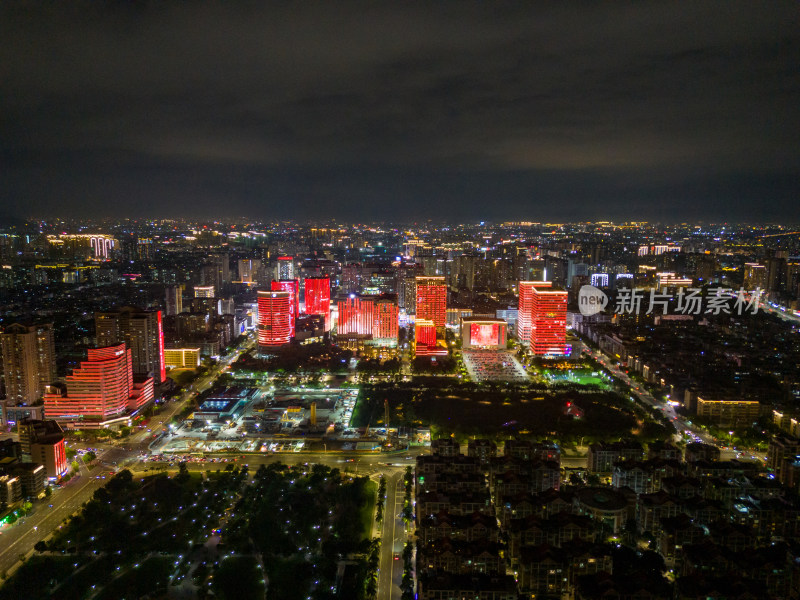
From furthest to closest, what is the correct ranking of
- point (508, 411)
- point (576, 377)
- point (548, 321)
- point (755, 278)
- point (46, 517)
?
point (755, 278), point (548, 321), point (576, 377), point (508, 411), point (46, 517)

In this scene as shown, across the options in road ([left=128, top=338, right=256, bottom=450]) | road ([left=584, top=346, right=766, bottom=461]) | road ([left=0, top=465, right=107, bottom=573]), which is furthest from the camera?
road ([left=128, top=338, right=256, bottom=450])

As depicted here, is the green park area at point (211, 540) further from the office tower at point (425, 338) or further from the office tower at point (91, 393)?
the office tower at point (425, 338)

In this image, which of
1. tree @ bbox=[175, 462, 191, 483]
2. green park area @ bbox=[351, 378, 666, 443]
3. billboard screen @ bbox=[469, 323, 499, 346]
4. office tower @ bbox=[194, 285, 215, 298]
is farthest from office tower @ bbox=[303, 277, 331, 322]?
tree @ bbox=[175, 462, 191, 483]

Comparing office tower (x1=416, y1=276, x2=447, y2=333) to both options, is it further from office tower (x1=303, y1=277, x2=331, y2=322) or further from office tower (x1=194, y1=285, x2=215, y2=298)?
office tower (x1=194, y1=285, x2=215, y2=298)

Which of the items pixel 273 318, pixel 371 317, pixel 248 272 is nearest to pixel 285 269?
pixel 248 272

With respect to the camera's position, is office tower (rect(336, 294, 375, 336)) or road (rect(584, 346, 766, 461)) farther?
office tower (rect(336, 294, 375, 336))

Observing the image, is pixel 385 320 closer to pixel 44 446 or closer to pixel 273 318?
pixel 273 318

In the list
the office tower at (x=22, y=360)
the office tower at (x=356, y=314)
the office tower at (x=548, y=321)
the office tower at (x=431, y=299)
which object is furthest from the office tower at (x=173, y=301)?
the office tower at (x=548, y=321)
